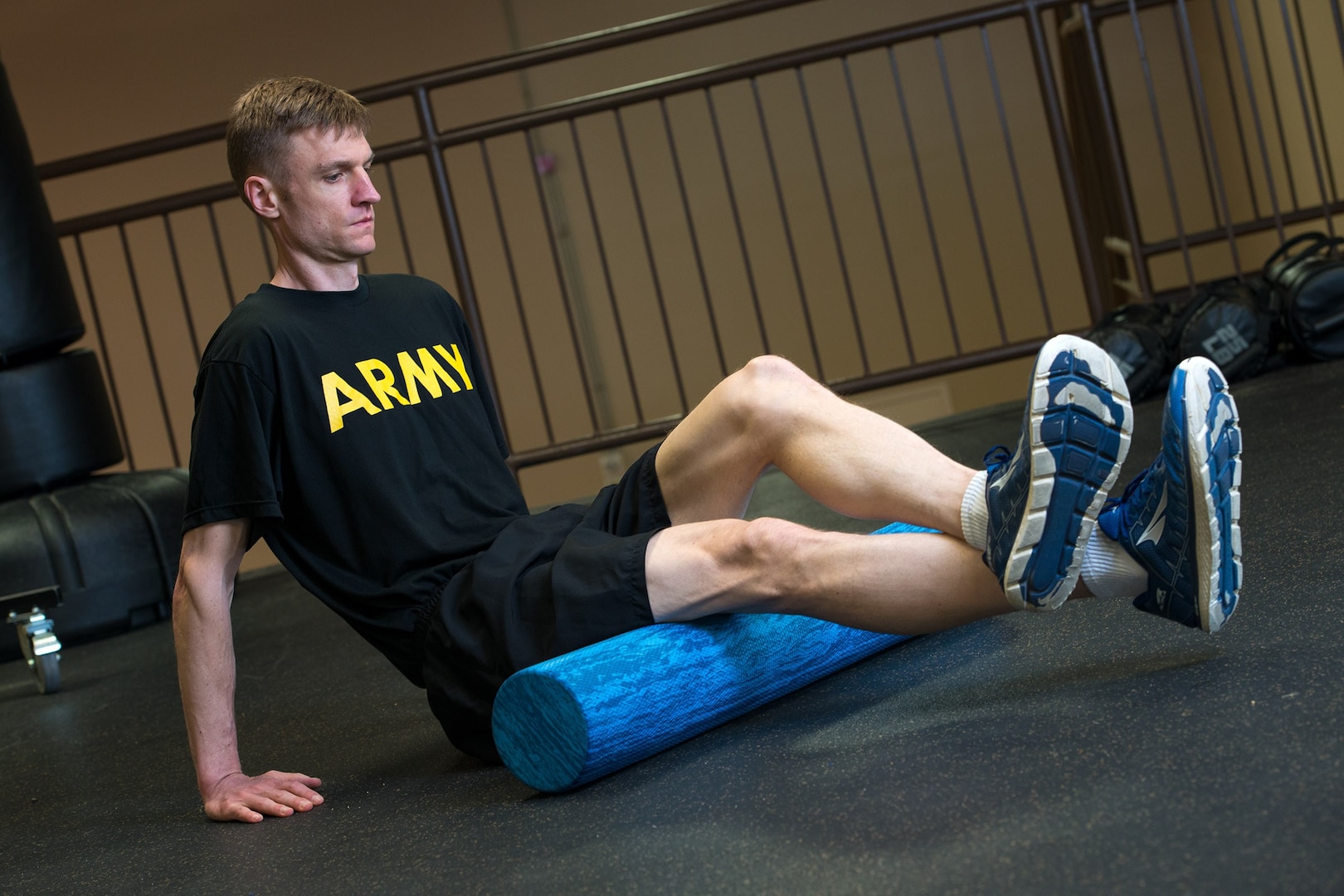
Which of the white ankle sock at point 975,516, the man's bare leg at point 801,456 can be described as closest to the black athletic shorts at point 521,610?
the man's bare leg at point 801,456

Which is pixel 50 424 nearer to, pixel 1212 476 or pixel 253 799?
pixel 253 799

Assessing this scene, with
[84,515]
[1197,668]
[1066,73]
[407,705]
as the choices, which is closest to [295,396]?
[407,705]

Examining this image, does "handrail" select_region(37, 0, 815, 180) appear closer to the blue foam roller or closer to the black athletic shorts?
the black athletic shorts

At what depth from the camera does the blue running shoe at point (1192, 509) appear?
3.68 ft

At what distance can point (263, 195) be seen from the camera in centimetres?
160

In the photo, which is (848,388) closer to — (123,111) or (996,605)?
(996,605)

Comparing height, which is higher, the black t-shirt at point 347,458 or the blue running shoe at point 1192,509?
the black t-shirt at point 347,458

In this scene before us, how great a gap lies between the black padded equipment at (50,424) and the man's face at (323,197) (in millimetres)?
2002

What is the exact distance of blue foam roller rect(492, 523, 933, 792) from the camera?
131 centimetres

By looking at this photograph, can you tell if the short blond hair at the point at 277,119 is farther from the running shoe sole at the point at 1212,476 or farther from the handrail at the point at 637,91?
the handrail at the point at 637,91

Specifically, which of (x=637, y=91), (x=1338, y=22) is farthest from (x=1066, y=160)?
(x=637, y=91)

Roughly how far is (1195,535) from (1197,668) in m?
0.21

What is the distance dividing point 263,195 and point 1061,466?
1.07 m

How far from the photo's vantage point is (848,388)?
11.5 feet
